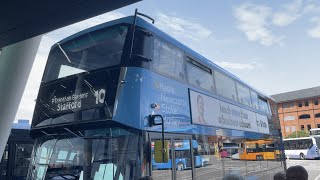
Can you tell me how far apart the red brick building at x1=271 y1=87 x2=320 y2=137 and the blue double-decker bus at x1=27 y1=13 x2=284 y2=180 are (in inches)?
2767

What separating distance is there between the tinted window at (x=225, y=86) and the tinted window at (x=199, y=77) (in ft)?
1.48

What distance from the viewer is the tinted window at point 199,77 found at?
7307 mm

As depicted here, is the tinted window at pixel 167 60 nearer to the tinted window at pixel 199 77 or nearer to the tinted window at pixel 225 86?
the tinted window at pixel 199 77

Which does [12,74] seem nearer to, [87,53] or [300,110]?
[87,53]

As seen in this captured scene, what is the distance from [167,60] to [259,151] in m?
5.84

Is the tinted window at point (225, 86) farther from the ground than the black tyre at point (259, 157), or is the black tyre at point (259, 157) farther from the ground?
the tinted window at point (225, 86)

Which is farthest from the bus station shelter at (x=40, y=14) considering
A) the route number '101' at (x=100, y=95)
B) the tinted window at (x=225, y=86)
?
the tinted window at (x=225, y=86)

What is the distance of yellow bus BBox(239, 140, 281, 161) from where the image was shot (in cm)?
914

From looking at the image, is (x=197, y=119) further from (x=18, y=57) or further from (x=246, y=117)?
(x=18, y=57)

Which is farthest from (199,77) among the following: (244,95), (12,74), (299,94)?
(299,94)

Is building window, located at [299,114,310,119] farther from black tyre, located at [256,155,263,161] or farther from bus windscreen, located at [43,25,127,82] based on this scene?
bus windscreen, located at [43,25,127,82]

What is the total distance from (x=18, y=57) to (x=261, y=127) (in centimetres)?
815

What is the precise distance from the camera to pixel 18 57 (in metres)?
9.06

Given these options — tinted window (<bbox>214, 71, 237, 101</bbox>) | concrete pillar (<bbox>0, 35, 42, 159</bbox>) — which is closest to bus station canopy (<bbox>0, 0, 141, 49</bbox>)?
concrete pillar (<bbox>0, 35, 42, 159</bbox>)
